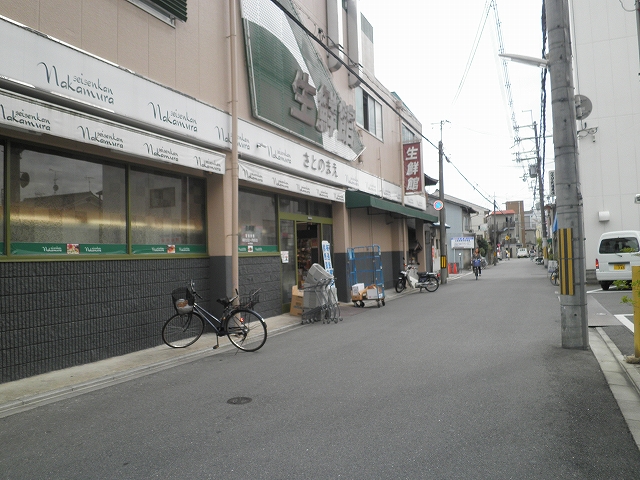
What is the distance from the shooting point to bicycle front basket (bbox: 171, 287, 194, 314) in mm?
8781

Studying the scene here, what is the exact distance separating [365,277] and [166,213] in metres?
11.0

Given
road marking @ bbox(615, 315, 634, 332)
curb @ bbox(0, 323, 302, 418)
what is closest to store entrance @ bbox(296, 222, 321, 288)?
curb @ bbox(0, 323, 302, 418)

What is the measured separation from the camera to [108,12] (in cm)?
819

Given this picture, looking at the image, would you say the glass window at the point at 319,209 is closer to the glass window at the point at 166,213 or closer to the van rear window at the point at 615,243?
the glass window at the point at 166,213

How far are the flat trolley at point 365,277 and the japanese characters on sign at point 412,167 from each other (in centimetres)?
547

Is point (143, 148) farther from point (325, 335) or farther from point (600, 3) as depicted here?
point (600, 3)

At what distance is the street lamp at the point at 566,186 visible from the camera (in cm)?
810

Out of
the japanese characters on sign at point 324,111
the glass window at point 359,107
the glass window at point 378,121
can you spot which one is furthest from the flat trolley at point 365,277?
the glass window at point 378,121

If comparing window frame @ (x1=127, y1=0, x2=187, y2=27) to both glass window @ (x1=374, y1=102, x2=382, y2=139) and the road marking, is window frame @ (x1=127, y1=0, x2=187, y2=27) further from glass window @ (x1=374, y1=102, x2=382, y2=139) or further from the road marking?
glass window @ (x1=374, y1=102, x2=382, y2=139)

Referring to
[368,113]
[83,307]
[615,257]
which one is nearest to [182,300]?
[83,307]

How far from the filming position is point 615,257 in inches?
679

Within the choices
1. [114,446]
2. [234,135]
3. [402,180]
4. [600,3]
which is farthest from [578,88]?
[114,446]

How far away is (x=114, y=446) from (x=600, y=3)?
2602 cm

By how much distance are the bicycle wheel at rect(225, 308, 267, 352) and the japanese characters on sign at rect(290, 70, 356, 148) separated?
22.8 feet
